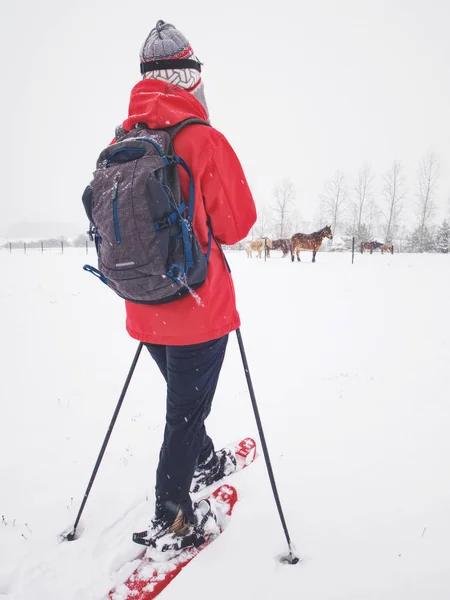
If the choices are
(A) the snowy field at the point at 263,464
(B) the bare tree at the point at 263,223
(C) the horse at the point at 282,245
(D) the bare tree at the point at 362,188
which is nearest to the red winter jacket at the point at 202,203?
(A) the snowy field at the point at 263,464

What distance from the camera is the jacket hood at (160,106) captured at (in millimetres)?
1522

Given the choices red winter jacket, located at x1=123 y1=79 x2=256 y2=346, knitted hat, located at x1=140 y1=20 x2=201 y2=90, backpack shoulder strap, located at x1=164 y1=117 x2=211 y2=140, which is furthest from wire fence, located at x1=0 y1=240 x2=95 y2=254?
backpack shoulder strap, located at x1=164 y1=117 x2=211 y2=140

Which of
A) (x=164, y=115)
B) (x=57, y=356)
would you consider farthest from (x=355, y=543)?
(x=57, y=356)

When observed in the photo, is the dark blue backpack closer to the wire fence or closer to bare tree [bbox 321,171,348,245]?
the wire fence

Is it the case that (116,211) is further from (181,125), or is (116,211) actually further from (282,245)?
(282,245)

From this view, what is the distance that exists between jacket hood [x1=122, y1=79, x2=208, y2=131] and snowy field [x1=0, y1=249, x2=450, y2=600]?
2.35m

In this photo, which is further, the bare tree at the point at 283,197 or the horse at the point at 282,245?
the bare tree at the point at 283,197

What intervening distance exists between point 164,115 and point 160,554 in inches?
91.8

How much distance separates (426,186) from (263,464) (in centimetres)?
4540

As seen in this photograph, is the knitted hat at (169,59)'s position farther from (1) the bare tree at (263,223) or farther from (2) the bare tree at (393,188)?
(1) the bare tree at (263,223)

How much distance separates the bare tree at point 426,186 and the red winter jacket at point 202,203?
4026cm

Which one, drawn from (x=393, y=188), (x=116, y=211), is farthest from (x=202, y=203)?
(x=393, y=188)

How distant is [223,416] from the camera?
3498mm

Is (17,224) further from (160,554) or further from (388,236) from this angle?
(160,554)
